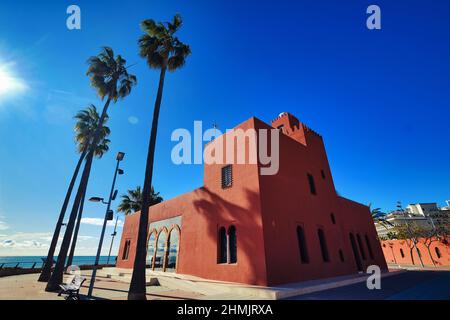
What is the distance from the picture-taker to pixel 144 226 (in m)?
8.98

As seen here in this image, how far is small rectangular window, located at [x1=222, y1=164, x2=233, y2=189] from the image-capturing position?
1240 centimetres

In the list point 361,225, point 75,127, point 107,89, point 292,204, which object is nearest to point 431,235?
point 361,225

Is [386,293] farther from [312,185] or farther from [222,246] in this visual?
[222,246]

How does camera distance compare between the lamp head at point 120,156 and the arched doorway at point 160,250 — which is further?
the arched doorway at point 160,250

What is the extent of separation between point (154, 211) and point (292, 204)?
12.3 metres

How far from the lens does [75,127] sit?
64.1 ft

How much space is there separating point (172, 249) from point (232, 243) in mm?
6021

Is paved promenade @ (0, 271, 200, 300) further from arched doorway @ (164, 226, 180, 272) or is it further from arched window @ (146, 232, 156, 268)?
arched window @ (146, 232, 156, 268)

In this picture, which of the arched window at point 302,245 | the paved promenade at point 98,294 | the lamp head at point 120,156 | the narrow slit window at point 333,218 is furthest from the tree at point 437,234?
the lamp head at point 120,156

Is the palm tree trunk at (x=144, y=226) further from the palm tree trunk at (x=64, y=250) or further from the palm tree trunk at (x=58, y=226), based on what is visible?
the palm tree trunk at (x=58, y=226)

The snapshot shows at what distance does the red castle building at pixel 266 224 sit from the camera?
32.4 feet

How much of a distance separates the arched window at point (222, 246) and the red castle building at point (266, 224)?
0.05 meters

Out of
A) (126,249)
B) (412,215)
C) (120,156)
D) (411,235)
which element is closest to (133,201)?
(126,249)
